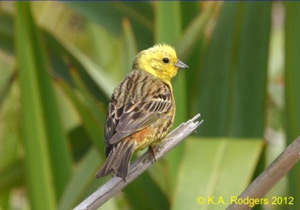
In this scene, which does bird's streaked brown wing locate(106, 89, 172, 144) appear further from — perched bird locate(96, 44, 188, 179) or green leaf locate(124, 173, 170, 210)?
green leaf locate(124, 173, 170, 210)

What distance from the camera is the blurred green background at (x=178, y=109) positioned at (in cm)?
340

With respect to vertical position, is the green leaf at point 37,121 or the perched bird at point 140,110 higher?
the perched bird at point 140,110

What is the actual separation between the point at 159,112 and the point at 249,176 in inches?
19.2

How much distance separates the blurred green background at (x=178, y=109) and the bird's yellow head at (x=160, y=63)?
0.95 feet

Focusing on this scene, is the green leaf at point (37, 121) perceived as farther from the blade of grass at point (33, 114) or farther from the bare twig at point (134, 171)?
the bare twig at point (134, 171)

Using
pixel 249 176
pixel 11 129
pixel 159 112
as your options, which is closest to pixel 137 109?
pixel 159 112

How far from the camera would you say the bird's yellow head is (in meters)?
3.26

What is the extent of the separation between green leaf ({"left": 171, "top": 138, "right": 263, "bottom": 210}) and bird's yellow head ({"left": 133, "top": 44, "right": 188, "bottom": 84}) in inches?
11.8

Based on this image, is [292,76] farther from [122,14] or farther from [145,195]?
[122,14]

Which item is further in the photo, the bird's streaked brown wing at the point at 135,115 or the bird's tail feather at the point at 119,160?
the bird's streaked brown wing at the point at 135,115

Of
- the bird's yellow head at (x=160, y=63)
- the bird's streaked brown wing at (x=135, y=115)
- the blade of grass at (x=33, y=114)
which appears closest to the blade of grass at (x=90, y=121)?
the blade of grass at (x=33, y=114)

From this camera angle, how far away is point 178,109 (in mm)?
3645

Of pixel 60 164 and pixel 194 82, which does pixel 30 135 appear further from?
pixel 194 82

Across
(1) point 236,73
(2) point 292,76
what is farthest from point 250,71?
(2) point 292,76
